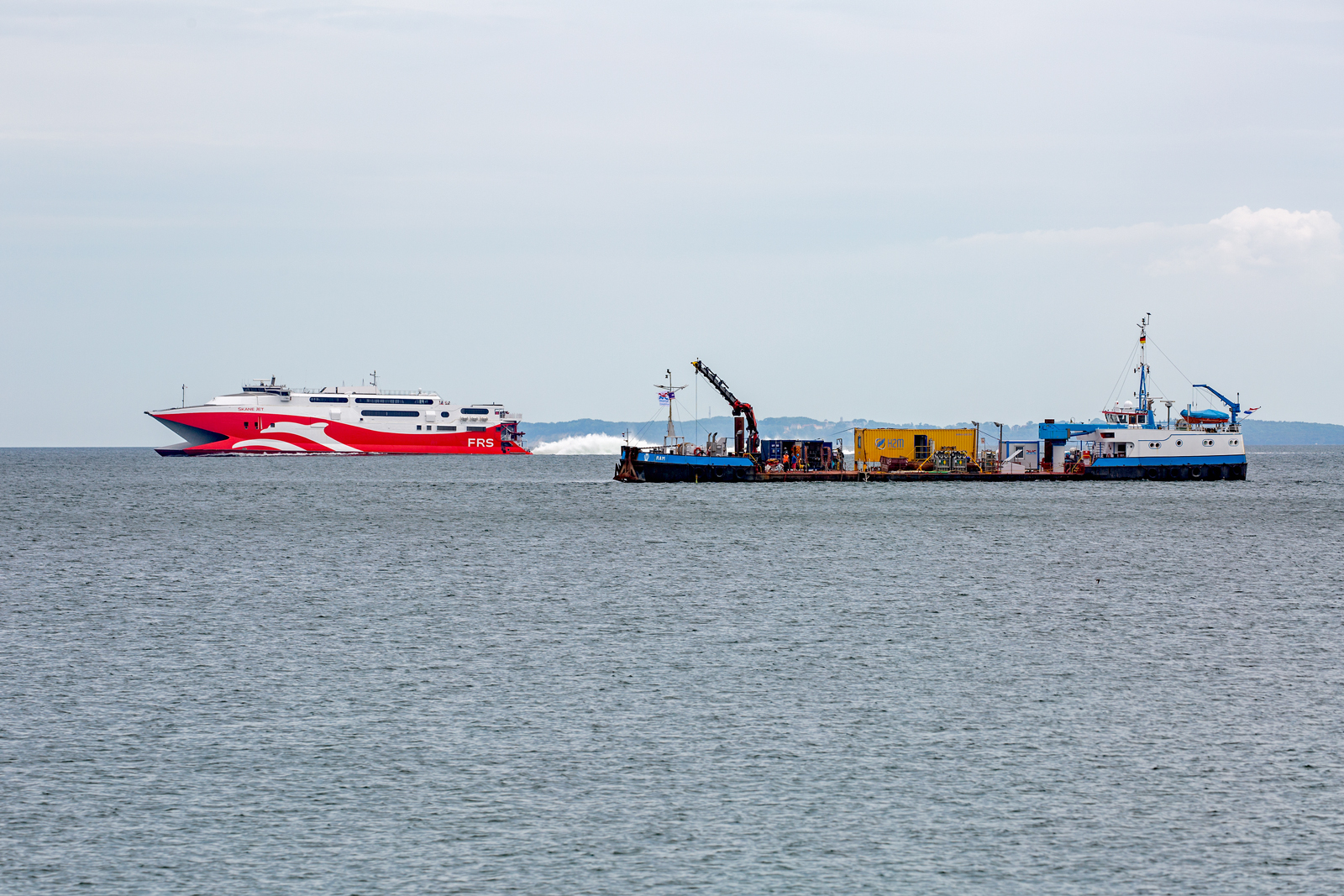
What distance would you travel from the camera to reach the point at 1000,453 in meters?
117

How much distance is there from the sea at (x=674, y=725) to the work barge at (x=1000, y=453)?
54794mm

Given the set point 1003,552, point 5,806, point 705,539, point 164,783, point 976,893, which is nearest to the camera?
point 976,893

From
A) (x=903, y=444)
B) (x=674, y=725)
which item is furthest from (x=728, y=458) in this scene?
(x=674, y=725)

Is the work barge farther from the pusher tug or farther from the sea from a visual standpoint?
the sea

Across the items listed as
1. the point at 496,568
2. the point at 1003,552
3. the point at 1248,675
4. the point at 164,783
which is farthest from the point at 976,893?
the point at 1003,552

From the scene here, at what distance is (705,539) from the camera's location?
212 ft

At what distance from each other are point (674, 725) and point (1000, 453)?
98.9m

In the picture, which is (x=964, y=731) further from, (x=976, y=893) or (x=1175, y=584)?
(x=1175, y=584)

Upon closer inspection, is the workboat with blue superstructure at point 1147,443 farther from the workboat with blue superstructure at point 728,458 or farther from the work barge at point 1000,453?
the workboat with blue superstructure at point 728,458

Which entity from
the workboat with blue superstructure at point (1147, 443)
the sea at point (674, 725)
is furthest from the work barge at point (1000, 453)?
the sea at point (674, 725)

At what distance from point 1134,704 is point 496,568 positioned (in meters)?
31.6

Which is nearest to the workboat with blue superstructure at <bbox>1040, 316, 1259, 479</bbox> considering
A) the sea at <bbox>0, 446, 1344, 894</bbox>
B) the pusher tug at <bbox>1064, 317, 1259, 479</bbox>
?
the pusher tug at <bbox>1064, 317, 1259, 479</bbox>

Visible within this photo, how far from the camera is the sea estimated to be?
16047 millimetres

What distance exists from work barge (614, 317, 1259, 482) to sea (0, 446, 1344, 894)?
54.8 m
